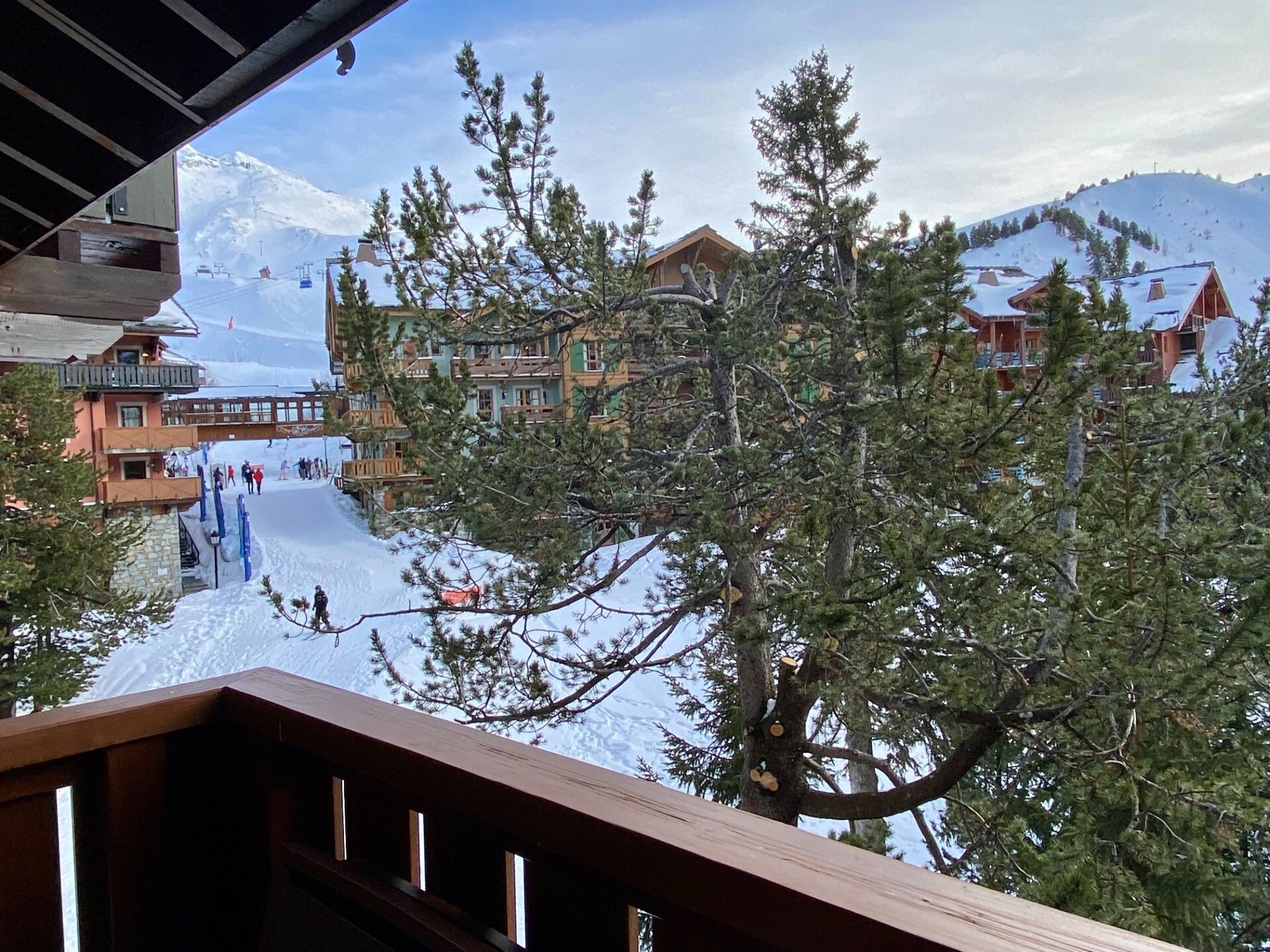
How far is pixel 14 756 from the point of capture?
2.99ft

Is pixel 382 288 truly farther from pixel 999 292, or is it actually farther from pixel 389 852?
pixel 389 852

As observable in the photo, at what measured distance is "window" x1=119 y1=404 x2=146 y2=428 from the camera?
43.6 ft

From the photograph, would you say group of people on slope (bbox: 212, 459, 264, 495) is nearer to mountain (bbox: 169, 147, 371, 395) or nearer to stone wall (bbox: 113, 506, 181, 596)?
stone wall (bbox: 113, 506, 181, 596)

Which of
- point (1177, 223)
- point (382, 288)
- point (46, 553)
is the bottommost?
point (46, 553)

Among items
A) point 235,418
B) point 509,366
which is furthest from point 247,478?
point 509,366

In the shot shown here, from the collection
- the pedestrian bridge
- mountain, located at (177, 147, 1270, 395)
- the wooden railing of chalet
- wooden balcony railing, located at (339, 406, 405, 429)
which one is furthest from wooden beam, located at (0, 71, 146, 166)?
the pedestrian bridge

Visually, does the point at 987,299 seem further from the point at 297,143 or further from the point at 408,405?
the point at 297,143

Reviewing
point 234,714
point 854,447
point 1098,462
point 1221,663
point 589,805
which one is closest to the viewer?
point 589,805

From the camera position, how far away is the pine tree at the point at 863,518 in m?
3.07

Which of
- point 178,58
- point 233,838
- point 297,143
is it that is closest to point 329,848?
point 233,838

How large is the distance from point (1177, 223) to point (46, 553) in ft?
55.1

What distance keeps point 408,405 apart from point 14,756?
130 inches

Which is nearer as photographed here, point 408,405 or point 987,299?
point 408,405

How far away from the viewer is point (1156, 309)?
268 inches
